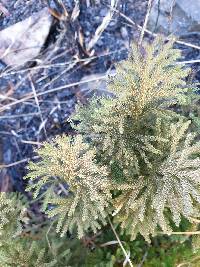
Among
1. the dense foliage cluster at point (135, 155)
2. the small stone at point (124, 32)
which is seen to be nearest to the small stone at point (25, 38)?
the small stone at point (124, 32)

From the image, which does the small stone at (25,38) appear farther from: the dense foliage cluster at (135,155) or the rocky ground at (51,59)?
the dense foliage cluster at (135,155)

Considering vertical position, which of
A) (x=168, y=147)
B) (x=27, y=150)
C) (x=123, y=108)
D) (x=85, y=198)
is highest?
(x=123, y=108)

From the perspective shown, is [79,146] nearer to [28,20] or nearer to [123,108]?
[123,108]

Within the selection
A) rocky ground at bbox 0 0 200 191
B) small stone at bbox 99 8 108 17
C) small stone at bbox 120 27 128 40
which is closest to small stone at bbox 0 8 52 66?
rocky ground at bbox 0 0 200 191

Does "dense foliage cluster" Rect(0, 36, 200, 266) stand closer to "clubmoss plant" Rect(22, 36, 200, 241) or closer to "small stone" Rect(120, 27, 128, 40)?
"clubmoss plant" Rect(22, 36, 200, 241)

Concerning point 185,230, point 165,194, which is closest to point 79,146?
point 165,194
